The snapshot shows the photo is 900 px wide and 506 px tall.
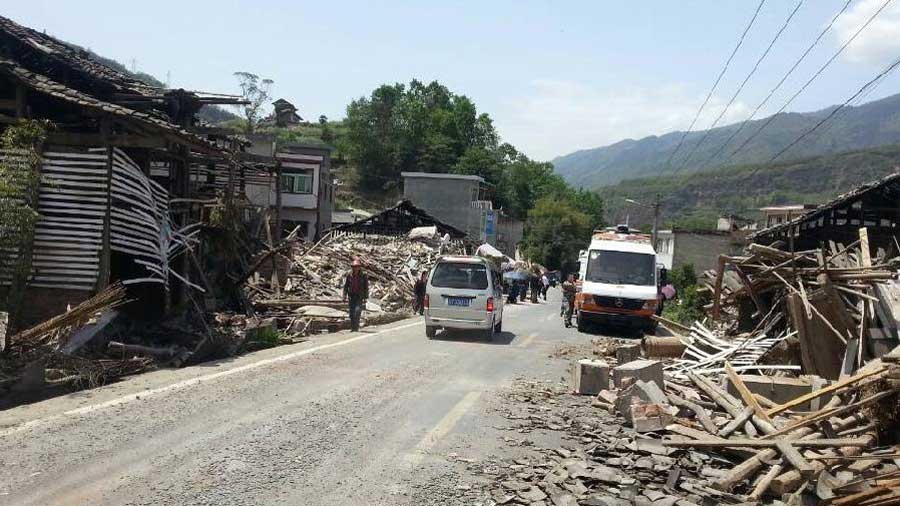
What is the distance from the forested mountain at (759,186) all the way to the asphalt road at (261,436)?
119 meters

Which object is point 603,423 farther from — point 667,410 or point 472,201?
point 472,201

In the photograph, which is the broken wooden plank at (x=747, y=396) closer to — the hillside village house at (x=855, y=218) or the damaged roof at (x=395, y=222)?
the hillside village house at (x=855, y=218)

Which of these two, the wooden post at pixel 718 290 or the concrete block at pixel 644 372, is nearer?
the concrete block at pixel 644 372

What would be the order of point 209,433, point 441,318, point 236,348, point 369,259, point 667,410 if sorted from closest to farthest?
point 209,433
point 667,410
point 236,348
point 441,318
point 369,259

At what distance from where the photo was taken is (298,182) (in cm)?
4700

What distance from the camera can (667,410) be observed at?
840 cm

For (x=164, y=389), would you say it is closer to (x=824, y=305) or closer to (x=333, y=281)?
(x=824, y=305)

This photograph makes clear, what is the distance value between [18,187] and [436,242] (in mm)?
29503

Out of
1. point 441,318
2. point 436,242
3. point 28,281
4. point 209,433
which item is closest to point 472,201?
point 436,242

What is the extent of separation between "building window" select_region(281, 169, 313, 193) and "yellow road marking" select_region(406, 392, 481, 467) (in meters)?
38.7

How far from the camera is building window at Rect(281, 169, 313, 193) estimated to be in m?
46.8

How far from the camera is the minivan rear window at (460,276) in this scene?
55.2 ft

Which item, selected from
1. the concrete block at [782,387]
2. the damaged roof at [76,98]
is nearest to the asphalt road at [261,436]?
the concrete block at [782,387]

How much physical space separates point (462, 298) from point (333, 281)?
999 centimetres
